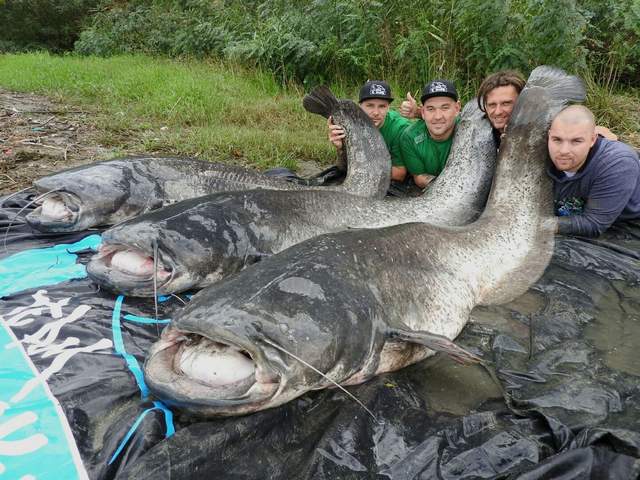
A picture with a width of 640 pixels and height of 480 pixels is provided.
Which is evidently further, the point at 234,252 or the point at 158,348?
the point at 234,252

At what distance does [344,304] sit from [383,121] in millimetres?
3353

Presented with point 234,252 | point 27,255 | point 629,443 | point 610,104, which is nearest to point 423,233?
point 234,252

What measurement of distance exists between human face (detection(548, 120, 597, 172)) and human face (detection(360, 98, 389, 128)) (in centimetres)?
172

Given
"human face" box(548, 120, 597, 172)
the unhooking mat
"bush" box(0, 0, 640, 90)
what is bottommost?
the unhooking mat

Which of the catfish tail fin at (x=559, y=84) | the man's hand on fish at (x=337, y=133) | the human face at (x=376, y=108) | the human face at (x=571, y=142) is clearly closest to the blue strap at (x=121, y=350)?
the man's hand on fish at (x=337, y=133)

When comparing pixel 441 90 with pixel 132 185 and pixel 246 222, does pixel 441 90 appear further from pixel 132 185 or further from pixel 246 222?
pixel 132 185

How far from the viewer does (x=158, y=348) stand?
177 centimetres

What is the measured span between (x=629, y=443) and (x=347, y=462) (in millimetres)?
921

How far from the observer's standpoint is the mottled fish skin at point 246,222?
2.58 metres

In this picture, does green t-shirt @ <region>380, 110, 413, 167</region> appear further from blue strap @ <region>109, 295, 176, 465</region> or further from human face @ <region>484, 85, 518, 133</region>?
blue strap @ <region>109, 295, 176, 465</region>

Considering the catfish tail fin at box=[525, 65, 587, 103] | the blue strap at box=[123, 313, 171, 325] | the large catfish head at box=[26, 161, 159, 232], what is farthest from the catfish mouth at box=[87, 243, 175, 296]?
the catfish tail fin at box=[525, 65, 587, 103]

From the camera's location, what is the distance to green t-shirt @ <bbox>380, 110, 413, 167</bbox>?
4.92 meters

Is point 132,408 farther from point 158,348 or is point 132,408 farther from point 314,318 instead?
point 314,318

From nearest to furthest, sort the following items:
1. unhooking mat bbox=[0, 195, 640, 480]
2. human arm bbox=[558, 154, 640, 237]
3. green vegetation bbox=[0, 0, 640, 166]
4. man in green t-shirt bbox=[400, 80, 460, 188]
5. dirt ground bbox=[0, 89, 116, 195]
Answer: unhooking mat bbox=[0, 195, 640, 480] < human arm bbox=[558, 154, 640, 237] < man in green t-shirt bbox=[400, 80, 460, 188] < dirt ground bbox=[0, 89, 116, 195] < green vegetation bbox=[0, 0, 640, 166]
